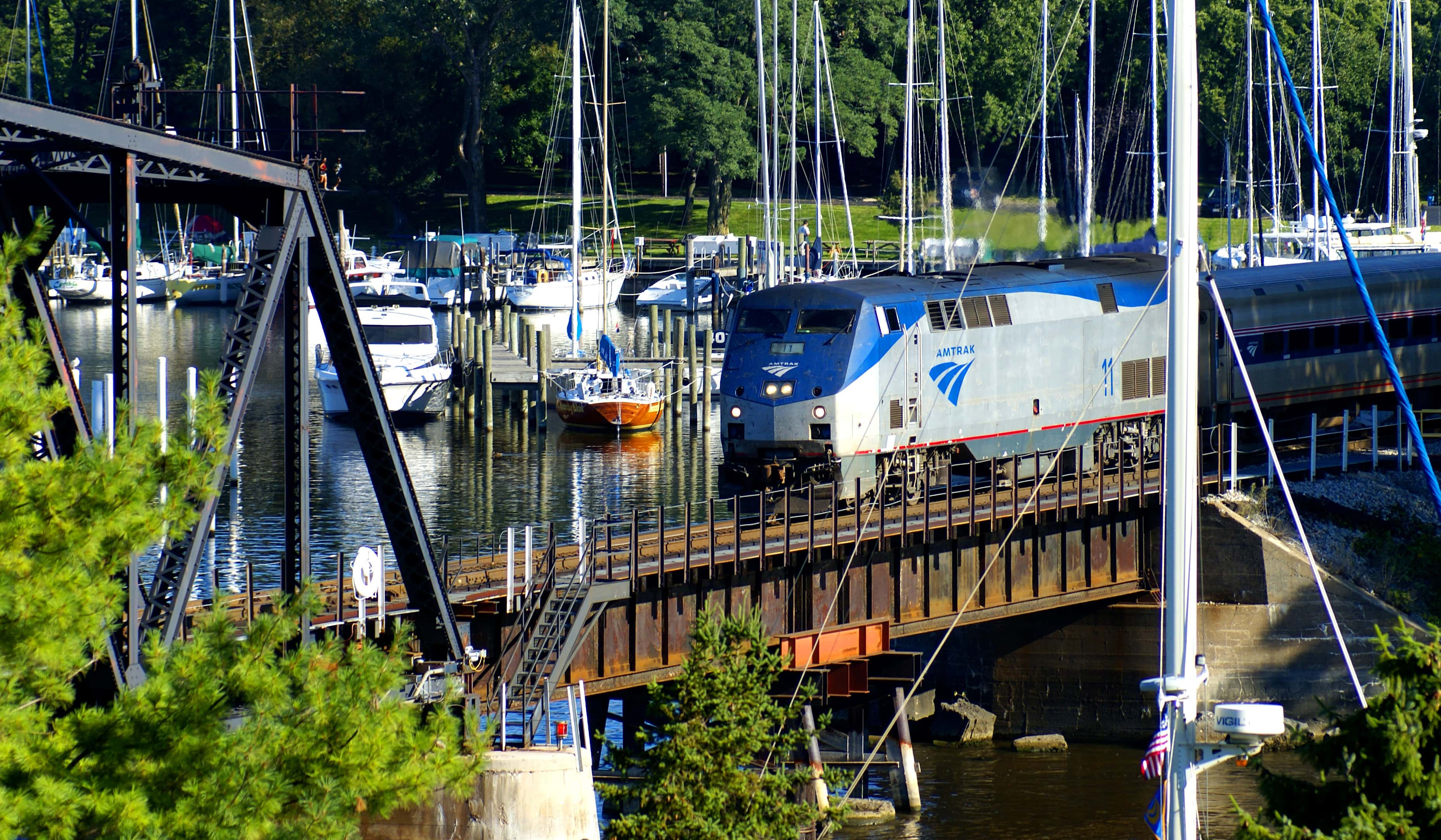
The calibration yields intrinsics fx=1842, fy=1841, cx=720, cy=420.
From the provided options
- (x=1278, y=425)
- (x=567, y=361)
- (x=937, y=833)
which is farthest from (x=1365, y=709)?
(x=567, y=361)

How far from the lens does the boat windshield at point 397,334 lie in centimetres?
6631

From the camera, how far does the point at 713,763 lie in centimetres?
2145

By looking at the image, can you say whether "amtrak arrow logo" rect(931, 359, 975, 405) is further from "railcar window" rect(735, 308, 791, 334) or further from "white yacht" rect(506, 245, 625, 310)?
"white yacht" rect(506, 245, 625, 310)

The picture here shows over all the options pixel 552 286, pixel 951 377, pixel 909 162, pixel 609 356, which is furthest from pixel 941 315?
pixel 552 286

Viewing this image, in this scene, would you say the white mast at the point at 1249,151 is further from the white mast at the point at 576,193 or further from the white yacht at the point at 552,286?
the white yacht at the point at 552,286

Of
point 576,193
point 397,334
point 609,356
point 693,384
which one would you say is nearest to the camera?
point 609,356

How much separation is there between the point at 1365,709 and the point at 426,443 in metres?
48.6

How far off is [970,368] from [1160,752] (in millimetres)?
19794

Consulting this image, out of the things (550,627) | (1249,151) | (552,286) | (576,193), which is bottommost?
(550,627)

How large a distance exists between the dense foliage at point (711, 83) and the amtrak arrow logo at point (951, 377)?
4961 cm

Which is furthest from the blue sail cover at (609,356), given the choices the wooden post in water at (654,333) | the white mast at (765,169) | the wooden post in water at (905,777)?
the wooden post in water at (905,777)

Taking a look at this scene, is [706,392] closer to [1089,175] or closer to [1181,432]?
[1089,175]

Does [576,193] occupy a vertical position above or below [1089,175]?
below

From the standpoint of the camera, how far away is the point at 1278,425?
4419cm
